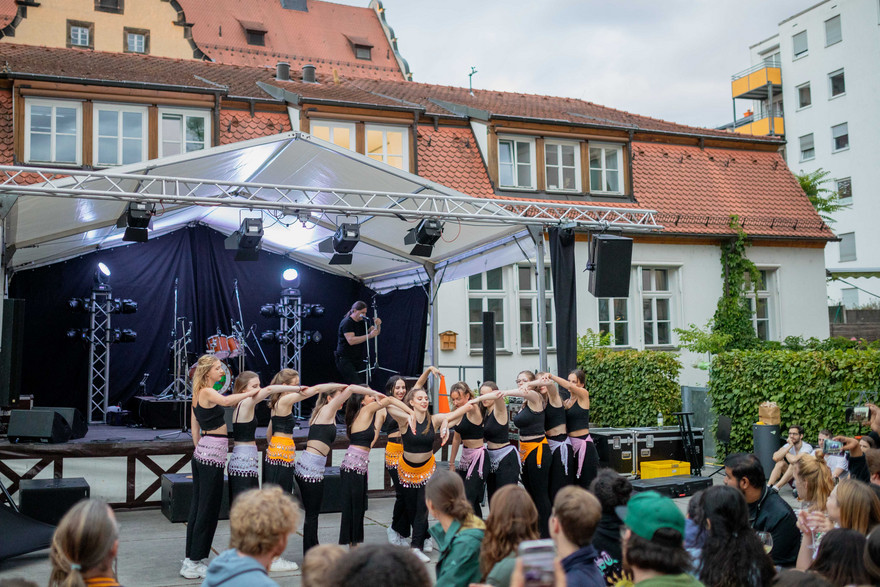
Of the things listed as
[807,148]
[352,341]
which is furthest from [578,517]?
[807,148]

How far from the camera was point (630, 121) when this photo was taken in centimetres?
2006

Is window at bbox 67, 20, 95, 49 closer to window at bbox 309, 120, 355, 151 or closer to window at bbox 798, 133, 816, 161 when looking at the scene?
window at bbox 309, 120, 355, 151

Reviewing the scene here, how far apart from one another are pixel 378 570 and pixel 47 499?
21.4 feet

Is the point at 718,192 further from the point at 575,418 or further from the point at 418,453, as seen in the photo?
the point at 418,453

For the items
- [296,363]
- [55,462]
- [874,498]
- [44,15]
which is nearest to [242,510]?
[874,498]

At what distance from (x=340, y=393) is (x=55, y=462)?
4.30 meters

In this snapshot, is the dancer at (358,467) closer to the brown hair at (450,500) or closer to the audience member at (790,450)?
the brown hair at (450,500)

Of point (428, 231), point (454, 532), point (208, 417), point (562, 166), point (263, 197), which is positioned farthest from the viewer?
point (562, 166)

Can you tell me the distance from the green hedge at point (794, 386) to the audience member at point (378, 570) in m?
9.32

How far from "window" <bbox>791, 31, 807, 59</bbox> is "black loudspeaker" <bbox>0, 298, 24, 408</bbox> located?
116ft

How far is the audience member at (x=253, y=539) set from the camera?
3.07 metres

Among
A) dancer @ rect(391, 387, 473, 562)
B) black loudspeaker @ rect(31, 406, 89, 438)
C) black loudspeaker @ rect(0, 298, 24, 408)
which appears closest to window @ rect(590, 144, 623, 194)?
black loudspeaker @ rect(31, 406, 89, 438)

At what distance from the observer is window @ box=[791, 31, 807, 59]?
1358 inches

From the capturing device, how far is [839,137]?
32438 millimetres
